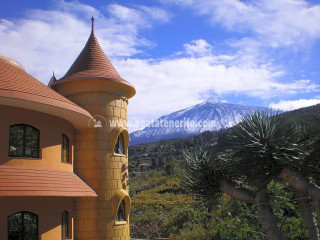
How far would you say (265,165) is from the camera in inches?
398

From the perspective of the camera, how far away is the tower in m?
14.3

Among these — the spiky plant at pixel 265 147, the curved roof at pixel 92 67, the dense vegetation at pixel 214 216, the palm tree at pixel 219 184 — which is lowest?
the dense vegetation at pixel 214 216

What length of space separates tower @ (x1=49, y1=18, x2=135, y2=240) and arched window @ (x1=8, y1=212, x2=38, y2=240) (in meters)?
2.64

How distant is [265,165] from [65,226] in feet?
24.7

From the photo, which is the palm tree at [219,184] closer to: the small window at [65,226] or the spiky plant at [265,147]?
the spiky plant at [265,147]

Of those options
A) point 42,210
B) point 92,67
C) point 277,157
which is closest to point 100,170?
point 42,210

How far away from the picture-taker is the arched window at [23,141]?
37.3 feet

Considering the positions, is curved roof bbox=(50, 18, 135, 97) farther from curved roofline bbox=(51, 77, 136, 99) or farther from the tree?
the tree

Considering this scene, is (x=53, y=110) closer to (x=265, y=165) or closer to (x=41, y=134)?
(x=41, y=134)

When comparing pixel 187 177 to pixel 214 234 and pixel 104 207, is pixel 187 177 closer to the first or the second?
pixel 104 207

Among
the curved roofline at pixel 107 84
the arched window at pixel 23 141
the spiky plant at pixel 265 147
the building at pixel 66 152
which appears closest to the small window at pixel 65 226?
the building at pixel 66 152

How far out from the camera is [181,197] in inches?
1216

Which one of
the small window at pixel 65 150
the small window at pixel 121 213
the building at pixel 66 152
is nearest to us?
the building at pixel 66 152

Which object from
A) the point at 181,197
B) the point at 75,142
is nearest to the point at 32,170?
the point at 75,142
